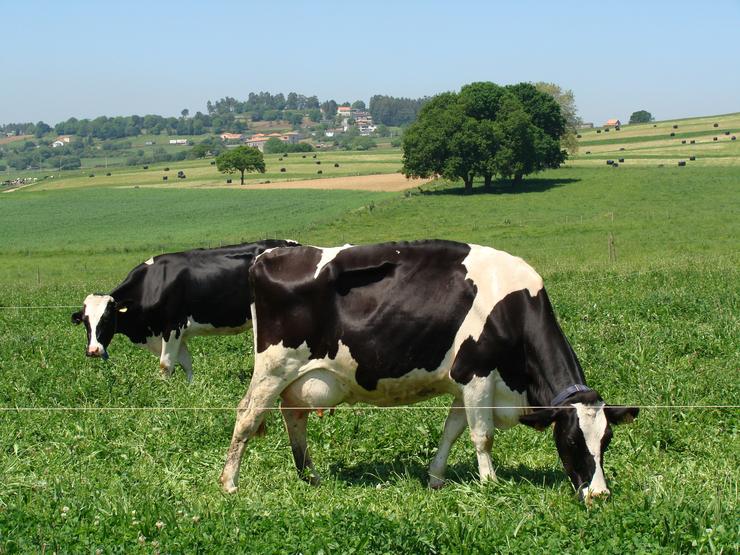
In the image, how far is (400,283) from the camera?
28.1 feet

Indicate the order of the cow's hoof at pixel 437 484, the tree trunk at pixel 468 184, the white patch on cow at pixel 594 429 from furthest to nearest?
the tree trunk at pixel 468 184 → the cow's hoof at pixel 437 484 → the white patch on cow at pixel 594 429

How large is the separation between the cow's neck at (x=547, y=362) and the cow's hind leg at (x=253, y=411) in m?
2.24

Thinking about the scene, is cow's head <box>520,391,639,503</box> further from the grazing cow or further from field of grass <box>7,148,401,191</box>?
field of grass <box>7,148,401,191</box>

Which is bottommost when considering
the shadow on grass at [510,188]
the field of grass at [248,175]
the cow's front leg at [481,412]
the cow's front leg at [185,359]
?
the field of grass at [248,175]

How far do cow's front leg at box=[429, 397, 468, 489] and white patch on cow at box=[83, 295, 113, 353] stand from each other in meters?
6.99

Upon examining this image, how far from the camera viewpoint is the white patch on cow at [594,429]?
7406 mm

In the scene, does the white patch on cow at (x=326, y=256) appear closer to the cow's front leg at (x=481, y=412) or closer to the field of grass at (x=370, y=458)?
the cow's front leg at (x=481, y=412)

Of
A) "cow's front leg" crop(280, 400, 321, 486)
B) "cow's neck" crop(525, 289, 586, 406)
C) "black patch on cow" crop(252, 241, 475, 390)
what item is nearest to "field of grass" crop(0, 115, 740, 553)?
"cow's front leg" crop(280, 400, 321, 486)

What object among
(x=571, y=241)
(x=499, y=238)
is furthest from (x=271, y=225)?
(x=571, y=241)

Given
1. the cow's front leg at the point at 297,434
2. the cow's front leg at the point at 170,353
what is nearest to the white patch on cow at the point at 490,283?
the cow's front leg at the point at 297,434

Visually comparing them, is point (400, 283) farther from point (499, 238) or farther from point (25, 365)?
point (499, 238)

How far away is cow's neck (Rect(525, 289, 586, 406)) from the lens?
315 inches

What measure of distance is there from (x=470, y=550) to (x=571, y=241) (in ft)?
129

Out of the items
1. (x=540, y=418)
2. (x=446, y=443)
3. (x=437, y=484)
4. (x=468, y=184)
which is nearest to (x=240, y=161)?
(x=468, y=184)
